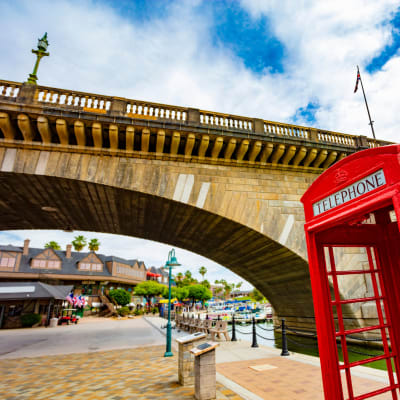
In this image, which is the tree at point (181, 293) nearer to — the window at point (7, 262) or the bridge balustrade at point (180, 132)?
the window at point (7, 262)

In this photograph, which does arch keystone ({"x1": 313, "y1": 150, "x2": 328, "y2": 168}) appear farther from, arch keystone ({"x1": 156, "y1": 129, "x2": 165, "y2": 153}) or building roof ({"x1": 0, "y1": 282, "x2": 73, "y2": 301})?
building roof ({"x1": 0, "y1": 282, "x2": 73, "y2": 301})

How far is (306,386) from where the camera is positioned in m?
5.64

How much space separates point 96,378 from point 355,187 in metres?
7.61

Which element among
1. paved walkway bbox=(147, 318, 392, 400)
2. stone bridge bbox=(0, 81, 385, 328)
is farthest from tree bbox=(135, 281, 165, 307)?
paved walkway bbox=(147, 318, 392, 400)

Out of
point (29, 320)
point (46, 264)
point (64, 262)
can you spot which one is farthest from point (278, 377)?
point (64, 262)

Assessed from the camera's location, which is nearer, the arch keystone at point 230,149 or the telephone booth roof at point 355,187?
the telephone booth roof at point 355,187

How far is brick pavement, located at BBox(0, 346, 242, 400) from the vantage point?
549cm

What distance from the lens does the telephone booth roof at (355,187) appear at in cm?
227

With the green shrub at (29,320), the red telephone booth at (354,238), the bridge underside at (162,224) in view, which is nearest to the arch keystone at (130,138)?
the bridge underside at (162,224)

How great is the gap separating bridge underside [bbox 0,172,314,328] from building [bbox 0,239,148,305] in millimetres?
25099

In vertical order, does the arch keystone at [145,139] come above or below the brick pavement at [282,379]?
above

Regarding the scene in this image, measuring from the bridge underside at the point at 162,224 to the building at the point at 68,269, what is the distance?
25.1 meters

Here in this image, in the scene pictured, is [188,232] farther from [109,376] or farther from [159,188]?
[109,376]

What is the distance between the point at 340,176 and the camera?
2.77 m
